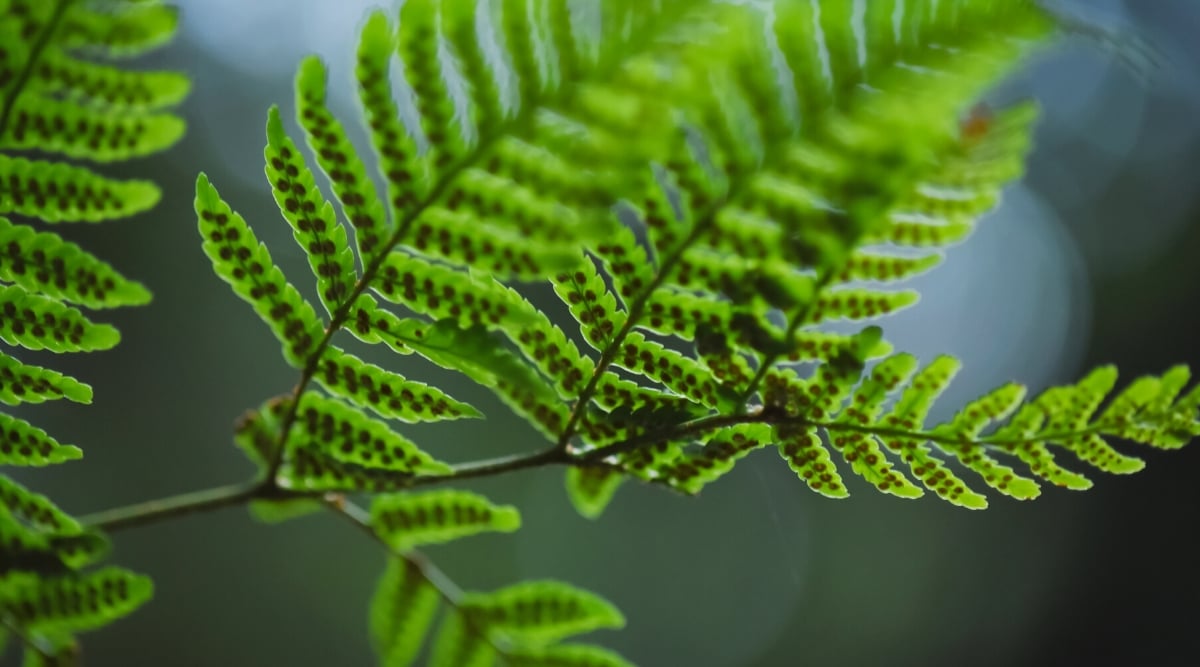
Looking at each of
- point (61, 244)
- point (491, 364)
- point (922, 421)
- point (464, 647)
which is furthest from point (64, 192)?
point (922, 421)

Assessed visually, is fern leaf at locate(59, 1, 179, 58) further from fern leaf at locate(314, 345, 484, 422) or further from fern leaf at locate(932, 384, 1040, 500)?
fern leaf at locate(932, 384, 1040, 500)

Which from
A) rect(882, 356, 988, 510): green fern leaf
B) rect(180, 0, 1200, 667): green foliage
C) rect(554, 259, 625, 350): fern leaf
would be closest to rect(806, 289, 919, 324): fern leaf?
rect(180, 0, 1200, 667): green foliage

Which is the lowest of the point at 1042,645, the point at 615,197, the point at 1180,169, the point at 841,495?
the point at 1042,645

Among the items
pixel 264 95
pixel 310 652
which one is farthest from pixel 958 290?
pixel 264 95

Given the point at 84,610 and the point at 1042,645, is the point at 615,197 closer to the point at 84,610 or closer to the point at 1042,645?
the point at 84,610

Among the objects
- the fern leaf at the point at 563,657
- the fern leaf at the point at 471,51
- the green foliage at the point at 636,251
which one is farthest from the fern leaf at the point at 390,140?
the fern leaf at the point at 563,657

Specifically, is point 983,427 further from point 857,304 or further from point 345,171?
point 345,171
